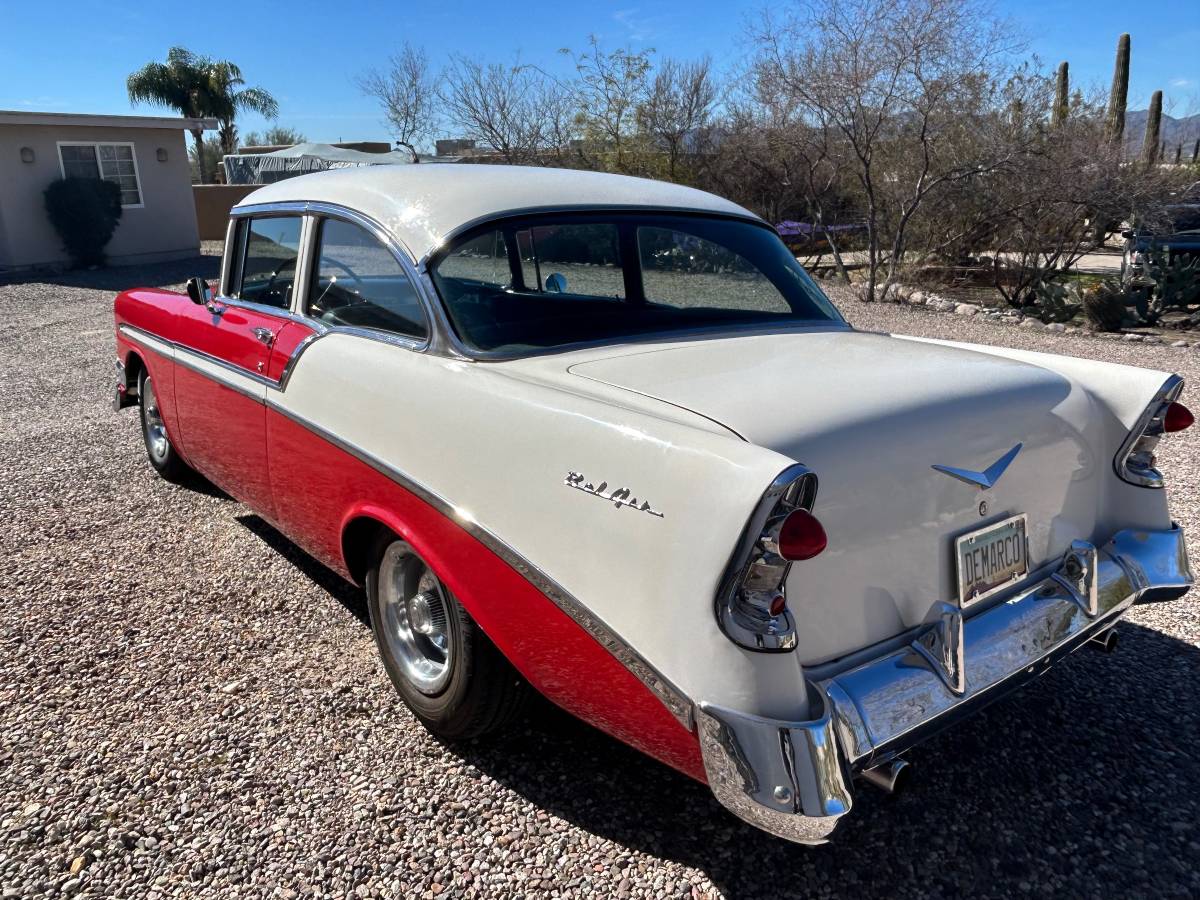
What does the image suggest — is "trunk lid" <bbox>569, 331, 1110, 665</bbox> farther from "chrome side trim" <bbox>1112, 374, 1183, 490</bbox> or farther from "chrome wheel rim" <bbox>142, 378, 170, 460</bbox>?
"chrome wheel rim" <bbox>142, 378, 170, 460</bbox>

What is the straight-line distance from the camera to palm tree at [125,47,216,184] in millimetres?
40594

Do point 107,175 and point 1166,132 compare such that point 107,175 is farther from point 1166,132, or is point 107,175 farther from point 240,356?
point 1166,132

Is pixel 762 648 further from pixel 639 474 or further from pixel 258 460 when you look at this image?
pixel 258 460

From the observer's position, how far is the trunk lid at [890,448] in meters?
2.04

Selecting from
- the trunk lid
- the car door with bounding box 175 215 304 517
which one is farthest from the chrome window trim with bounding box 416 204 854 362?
the car door with bounding box 175 215 304 517

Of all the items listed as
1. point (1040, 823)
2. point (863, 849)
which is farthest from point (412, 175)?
point (1040, 823)

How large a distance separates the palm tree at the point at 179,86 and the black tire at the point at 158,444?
40.7m

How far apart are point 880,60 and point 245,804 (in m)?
12.9

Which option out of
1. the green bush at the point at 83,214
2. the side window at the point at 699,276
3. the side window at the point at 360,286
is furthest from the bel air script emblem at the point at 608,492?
the green bush at the point at 83,214

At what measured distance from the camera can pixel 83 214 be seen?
681 inches

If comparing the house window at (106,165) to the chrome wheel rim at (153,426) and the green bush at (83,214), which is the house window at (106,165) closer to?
the green bush at (83,214)

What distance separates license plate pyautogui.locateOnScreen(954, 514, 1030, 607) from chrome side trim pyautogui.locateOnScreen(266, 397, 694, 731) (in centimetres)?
85

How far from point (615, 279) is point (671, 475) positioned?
5.08 ft

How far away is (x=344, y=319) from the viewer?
3.20 m
